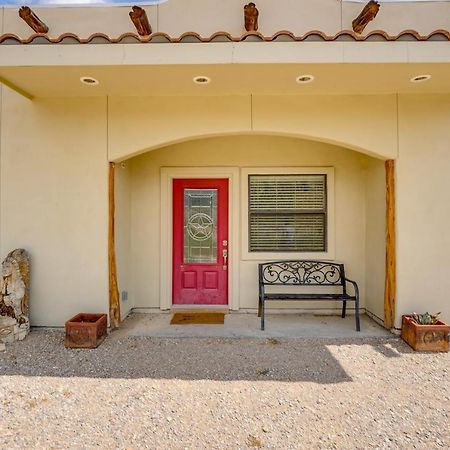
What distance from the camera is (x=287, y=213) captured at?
4918 mm

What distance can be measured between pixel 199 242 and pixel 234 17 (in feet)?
10.3

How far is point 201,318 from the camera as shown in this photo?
462 cm

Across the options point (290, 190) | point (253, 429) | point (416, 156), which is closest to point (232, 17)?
point (290, 190)

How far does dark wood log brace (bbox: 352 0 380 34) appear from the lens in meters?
3.27

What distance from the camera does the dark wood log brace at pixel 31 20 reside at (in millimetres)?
3570

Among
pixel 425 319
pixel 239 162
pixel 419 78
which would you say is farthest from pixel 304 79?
pixel 425 319

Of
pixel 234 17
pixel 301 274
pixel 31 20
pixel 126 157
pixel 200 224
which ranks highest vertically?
pixel 234 17

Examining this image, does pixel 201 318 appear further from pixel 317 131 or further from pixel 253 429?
pixel 317 131

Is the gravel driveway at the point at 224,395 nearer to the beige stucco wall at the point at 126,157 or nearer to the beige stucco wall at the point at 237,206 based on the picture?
the beige stucco wall at the point at 126,157

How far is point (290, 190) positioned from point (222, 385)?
303 centimetres

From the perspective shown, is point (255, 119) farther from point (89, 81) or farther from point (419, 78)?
point (89, 81)

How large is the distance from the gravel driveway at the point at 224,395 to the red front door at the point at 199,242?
45.5 inches

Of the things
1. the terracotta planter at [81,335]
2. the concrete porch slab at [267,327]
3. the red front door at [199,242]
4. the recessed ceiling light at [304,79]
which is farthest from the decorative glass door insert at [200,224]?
the recessed ceiling light at [304,79]

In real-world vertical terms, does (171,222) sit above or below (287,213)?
below
